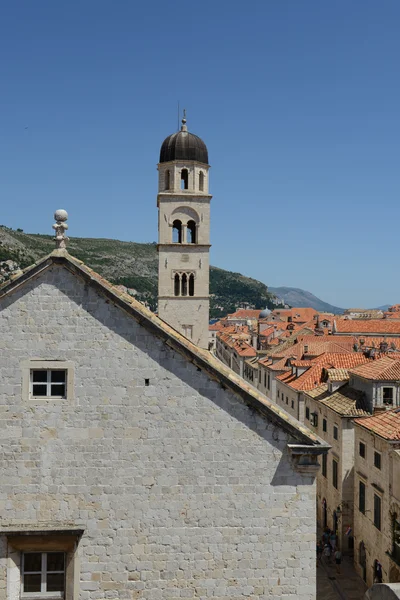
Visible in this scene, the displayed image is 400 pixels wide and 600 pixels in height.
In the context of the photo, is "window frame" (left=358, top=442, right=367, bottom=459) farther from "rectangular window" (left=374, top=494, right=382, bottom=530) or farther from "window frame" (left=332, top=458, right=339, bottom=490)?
"window frame" (left=332, top=458, right=339, bottom=490)

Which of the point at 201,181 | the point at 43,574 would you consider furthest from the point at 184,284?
the point at 43,574

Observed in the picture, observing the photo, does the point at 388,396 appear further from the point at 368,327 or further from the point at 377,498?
the point at 368,327

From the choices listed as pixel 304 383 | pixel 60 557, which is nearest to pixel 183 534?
pixel 60 557

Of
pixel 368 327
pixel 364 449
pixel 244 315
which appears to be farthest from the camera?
pixel 244 315

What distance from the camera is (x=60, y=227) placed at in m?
10.4

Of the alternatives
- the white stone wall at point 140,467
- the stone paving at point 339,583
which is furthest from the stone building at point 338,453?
the white stone wall at point 140,467

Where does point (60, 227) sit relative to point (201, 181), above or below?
below

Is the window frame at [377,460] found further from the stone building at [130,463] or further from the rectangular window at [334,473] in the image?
the stone building at [130,463]

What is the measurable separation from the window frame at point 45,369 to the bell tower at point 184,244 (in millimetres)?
34013

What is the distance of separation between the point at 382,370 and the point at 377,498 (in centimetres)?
877

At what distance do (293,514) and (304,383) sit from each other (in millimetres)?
33390

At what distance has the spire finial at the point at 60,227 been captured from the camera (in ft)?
33.9

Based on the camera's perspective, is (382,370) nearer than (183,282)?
Yes

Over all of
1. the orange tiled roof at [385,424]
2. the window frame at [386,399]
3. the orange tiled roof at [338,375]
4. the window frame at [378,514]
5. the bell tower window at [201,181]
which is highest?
the bell tower window at [201,181]
